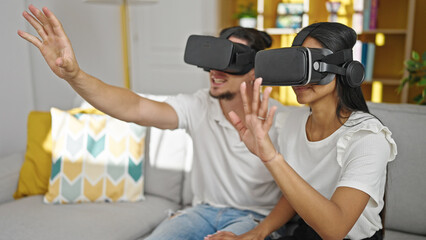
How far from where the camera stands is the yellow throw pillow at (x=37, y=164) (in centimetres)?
197

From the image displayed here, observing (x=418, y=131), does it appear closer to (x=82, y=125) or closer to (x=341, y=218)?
(x=341, y=218)

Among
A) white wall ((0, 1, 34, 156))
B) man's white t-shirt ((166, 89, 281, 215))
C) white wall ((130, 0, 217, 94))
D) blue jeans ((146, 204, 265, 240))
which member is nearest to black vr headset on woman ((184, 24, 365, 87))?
man's white t-shirt ((166, 89, 281, 215))

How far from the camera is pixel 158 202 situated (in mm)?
1932

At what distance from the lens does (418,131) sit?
1529mm

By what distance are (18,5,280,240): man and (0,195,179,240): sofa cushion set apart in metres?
0.22

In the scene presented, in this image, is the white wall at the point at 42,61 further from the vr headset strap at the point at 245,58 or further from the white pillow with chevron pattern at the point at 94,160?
the vr headset strap at the point at 245,58

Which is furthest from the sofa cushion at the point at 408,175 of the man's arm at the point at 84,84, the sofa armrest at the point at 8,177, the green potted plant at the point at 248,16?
the green potted plant at the point at 248,16

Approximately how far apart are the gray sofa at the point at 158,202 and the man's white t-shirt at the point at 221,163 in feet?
0.87

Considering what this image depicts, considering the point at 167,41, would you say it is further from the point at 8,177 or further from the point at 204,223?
the point at 204,223

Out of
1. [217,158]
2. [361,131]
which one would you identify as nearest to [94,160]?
[217,158]

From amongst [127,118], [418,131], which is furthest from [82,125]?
[418,131]

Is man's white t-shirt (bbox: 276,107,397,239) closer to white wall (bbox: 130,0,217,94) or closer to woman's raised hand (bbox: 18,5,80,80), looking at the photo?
woman's raised hand (bbox: 18,5,80,80)

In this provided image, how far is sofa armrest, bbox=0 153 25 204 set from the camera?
1.94 m

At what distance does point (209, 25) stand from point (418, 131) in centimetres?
290
